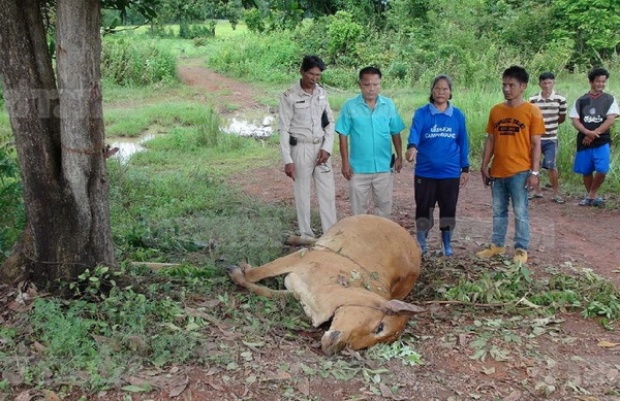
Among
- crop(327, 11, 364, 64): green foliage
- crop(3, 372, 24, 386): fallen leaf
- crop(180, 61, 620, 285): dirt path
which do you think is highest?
crop(327, 11, 364, 64): green foliage

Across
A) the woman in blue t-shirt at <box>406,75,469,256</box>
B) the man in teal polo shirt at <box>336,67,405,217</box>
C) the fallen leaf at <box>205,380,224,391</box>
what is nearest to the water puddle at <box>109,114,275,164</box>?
the man in teal polo shirt at <box>336,67,405,217</box>

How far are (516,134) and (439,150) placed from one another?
0.62 m

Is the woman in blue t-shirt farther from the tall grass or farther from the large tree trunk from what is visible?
the tall grass

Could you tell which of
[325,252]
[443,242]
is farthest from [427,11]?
[325,252]

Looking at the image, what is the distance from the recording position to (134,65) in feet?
57.6

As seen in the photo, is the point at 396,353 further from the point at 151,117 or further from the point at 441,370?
the point at 151,117

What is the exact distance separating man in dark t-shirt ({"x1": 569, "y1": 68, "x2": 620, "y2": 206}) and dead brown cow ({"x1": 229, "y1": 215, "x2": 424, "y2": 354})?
12.2ft

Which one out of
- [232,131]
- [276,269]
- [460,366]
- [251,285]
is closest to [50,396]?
[251,285]

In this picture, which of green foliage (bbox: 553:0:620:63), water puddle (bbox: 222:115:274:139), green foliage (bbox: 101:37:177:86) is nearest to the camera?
water puddle (bbox: 222:115:274:139)

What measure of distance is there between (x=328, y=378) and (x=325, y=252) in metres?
1.15

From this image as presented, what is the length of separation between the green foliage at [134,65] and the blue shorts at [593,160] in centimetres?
1232

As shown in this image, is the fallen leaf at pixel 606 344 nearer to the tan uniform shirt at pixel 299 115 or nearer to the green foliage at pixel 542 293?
the green foliage at pixel 542 293

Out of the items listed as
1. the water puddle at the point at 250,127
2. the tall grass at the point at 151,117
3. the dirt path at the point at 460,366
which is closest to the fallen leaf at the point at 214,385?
the dirt path at the point at 460,366

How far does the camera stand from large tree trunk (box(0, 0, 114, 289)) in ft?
12.6
